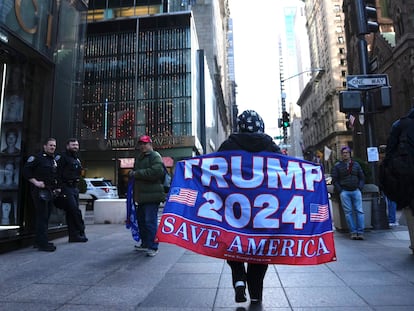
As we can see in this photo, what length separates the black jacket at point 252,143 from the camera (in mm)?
3904

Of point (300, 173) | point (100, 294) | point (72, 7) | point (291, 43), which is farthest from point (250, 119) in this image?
point (291, 43)

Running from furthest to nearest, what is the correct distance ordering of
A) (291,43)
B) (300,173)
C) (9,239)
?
1. (291,43)
2. (9,239)
3. (300,173)

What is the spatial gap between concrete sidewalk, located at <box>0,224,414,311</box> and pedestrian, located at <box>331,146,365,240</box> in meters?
1.24

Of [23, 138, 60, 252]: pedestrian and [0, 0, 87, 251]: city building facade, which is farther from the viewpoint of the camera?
[0, 0, 87, 251]: city building facade

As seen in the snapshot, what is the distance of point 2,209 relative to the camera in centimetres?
761

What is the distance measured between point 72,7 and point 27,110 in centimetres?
306

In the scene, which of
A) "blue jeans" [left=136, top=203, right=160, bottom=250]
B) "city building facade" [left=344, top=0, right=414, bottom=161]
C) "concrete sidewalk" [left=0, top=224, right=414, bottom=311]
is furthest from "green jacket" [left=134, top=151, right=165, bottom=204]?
"city building facade" [left=344, top=0, right=414, bottom=161]

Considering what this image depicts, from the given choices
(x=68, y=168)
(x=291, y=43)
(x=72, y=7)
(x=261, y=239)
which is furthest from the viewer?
(x=291, y=43)

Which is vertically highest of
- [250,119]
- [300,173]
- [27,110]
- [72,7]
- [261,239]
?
[72,7]

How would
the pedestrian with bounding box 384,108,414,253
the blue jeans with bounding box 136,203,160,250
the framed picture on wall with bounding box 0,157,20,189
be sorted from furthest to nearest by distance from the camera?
the framed picture on wall with bounding box 0,157,20,189
the blue jeans with bounding box 136,203,160,250
the pedestrian with bounding box 384,108,414,253

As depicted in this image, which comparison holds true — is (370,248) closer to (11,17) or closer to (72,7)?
(11,17)

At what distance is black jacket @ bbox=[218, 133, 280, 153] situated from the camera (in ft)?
12.8

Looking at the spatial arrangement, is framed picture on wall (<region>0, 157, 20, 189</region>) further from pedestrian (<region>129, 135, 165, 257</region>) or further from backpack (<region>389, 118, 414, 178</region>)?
backpack (<region>389, 118, 414, 178</region>)

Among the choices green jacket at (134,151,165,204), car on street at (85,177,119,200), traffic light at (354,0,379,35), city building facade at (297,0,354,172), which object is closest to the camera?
green jacket at (134,151,165,204)
